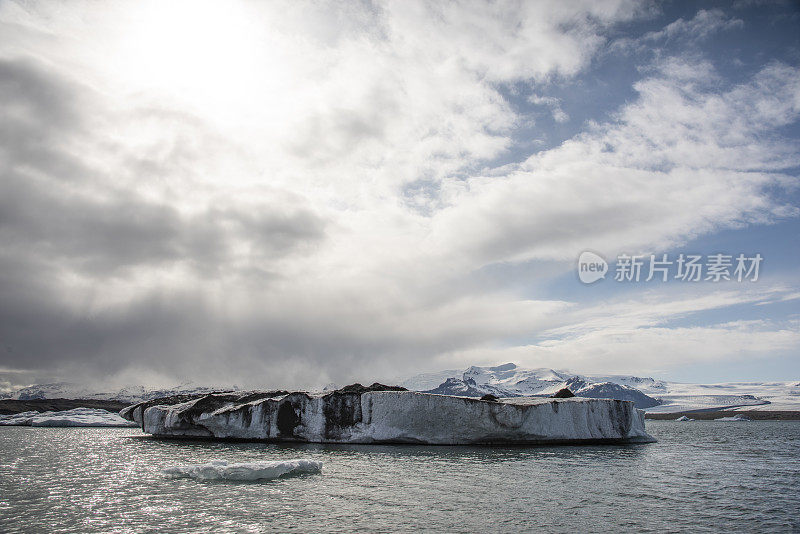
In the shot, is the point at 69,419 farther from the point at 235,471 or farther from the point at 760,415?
the point at 760,415

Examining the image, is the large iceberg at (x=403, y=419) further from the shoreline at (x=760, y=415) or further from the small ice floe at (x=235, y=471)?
the shoreline at (x=760, y=415)

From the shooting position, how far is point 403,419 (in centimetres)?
2984

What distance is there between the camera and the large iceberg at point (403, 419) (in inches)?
1171

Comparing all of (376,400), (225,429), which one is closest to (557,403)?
(376,400)

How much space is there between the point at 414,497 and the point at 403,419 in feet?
54.8

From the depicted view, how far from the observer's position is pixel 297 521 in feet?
35.0

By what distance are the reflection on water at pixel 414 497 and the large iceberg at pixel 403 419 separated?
6974mm

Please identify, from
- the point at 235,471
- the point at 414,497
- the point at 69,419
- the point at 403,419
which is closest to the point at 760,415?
the point at 403,419

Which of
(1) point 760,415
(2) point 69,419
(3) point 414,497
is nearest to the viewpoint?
(3) point 414,497

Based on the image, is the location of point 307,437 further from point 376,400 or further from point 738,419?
point 738,419

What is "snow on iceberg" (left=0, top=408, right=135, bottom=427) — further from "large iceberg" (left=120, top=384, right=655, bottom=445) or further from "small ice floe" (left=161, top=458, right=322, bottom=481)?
"small ice floe" (left=161, top=458, right=322, bottom=481)

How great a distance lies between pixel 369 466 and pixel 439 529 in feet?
33.8

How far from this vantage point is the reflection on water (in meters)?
10.7

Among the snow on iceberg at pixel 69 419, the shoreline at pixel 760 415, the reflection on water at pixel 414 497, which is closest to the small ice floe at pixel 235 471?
the reflection on water at pixel 414 497
